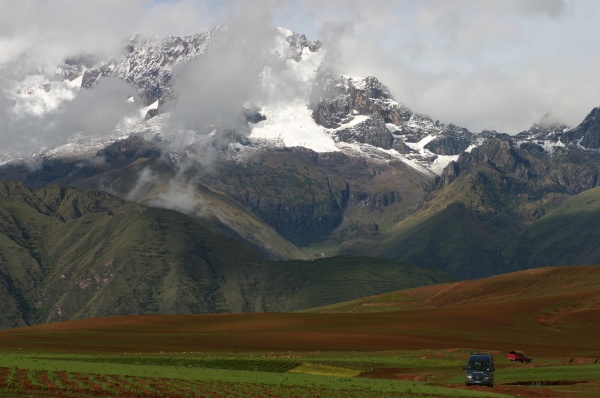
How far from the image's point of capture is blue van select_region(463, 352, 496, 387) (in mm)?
105688

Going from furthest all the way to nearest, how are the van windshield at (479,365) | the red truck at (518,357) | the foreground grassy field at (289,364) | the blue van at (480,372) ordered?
the red truck at (518,357) < the van windshield at (479,365) < the blue van at (480,372) < the foreground grassy field at (289,364)

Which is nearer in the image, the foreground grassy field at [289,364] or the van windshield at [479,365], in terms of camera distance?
the foreground grassy field at [289,364]

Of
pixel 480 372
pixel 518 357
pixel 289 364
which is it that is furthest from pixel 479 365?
pixel 518 357

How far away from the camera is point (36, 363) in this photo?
103562 mm

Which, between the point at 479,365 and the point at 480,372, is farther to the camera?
the point at 479,365

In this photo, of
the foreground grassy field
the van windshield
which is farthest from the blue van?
the foreground grassy field

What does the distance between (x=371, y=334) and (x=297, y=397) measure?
108246 mm

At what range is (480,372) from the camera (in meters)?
106

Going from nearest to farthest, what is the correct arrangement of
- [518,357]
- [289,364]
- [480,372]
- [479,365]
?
[480,372] → [479,365] → [289,364] → [518,357]

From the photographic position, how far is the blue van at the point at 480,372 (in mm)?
105688

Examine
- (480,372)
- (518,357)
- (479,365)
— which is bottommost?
(480,372)

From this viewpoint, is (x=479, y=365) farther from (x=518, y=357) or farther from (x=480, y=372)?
(x=518, y=357)

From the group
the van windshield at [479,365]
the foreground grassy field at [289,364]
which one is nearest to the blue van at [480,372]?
the van windshield at [479,365]

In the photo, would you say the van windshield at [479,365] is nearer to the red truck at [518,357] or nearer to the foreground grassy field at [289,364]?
the foreground grassy field at [289,364]
